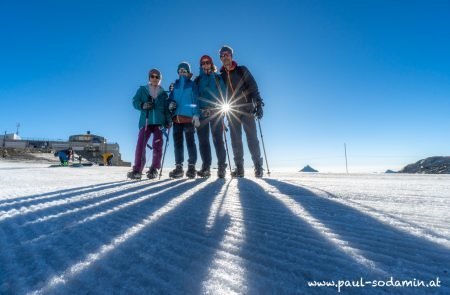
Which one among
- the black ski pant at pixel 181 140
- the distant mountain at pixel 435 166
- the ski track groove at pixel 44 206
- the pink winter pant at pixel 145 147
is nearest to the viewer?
the ski track groove at pixel 44 206

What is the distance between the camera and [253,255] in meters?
0.80

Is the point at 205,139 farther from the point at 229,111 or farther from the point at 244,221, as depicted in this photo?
the point at 244,221

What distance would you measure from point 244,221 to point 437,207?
1156 mm

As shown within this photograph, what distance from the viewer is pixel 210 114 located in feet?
14.8

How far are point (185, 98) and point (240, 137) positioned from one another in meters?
1.17

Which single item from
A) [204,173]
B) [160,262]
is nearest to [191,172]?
[204,173]

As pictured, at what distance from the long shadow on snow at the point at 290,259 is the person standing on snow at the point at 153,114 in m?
3.52

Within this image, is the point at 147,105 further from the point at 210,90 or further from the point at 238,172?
the point at 238,172

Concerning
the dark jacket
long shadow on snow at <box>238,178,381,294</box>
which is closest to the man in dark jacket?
the dark jacket

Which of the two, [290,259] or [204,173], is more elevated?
[204,173]

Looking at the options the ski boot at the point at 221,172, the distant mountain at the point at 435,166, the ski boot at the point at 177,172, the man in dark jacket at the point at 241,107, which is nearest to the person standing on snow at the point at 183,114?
the ski boot at the point at 177,172

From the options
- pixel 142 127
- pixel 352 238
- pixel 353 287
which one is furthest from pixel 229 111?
pixel 353 287

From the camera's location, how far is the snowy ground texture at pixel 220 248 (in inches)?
24.4

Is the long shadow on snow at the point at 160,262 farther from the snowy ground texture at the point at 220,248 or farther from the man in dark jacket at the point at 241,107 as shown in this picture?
the man in dark jacket at the point at 241,107
